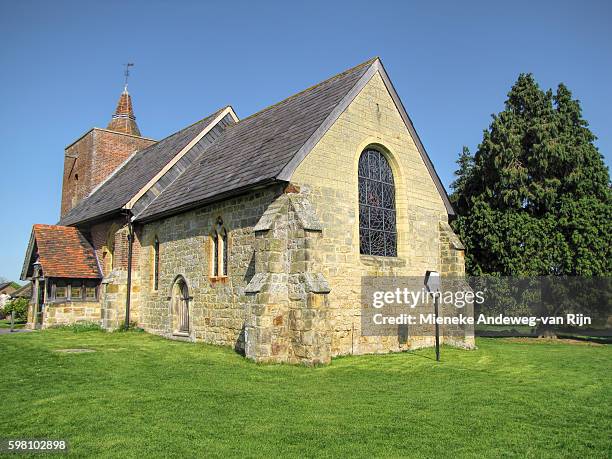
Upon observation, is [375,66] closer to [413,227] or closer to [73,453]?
[413,227]

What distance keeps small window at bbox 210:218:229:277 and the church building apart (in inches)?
1.7

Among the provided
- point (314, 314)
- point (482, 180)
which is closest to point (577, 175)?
point (482, 180)

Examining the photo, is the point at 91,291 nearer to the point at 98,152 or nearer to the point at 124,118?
the point at 98,152

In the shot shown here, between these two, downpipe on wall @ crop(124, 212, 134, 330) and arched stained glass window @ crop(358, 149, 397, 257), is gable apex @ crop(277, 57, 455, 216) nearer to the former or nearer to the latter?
arched stained glass window @ crop(358, 149, 397, 257)

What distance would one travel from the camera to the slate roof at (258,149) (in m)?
13.7

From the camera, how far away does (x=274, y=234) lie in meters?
12.3

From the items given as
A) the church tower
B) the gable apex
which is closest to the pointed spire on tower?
the church tower

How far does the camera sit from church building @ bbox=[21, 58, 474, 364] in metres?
12.1

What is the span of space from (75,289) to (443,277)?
15.1 m

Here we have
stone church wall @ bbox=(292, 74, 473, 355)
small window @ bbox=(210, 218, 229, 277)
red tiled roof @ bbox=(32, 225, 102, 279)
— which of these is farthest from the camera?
red tiled roof @ bbox=(32, 225, 102, 279)

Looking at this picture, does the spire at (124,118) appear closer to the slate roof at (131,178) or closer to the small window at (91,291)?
the slate roof at (131,178)

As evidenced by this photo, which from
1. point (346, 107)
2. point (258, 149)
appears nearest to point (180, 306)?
point (258, 149)

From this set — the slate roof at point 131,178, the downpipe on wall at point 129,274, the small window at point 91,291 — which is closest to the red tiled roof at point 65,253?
the small window at point 91,291

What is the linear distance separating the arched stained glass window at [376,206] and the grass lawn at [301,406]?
3552mm
